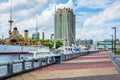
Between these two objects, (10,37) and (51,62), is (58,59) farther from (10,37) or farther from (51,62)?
(10,37)

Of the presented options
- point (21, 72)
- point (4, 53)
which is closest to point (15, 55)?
point (4, 53)

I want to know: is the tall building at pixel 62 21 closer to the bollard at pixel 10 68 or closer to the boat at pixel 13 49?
the boat at pixel 13 49

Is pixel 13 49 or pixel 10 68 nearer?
pixel 10 68

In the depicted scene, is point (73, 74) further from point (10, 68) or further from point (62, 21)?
point (62, 21)

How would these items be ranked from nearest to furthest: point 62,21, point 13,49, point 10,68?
point 10,68 → point 13,49 → point 62,21

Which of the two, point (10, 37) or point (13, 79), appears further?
point (10, 37)

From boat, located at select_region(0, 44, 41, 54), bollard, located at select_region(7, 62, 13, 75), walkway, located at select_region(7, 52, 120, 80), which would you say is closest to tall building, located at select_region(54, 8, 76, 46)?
boat, located at select_region(0, 44, 41, 54)

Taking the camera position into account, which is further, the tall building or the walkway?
the tall building

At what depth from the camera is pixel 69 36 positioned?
449 ft

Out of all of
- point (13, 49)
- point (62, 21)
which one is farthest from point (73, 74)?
point (62, 21)

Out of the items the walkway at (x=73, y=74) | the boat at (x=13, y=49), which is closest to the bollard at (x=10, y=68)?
the walkway at (x=73, y=74)

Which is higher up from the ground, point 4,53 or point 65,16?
point 65,16

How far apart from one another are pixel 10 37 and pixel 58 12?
92284 mm

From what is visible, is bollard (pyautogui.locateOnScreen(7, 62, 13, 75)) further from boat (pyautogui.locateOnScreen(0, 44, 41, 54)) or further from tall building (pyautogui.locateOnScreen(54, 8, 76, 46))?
tall building (pyautogui.locateOnScreen(54, 8, 76, 46))
